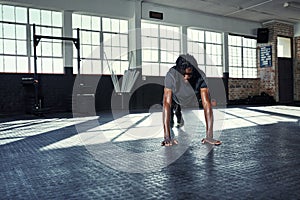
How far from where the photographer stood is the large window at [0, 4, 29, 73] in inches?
282

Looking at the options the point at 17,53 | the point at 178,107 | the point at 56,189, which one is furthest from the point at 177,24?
the point at 56,189

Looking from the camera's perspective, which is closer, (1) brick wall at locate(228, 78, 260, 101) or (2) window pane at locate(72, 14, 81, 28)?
(2) window pane at locate(72, 14, 81, 28)

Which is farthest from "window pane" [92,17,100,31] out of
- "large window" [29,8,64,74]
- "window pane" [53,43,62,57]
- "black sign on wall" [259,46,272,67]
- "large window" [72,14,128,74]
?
"black sign on wall" [259,46,272,67]

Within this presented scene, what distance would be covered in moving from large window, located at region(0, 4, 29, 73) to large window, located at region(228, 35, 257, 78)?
754cm

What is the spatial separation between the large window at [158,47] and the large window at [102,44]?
2.25 feet

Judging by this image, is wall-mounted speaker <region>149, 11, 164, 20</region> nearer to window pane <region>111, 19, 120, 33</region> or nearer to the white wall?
the white wall

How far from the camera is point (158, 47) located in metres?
9.55

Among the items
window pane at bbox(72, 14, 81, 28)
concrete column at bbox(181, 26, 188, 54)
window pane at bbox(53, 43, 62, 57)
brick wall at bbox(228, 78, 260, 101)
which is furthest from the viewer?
brick wall at bbox(228, 78, 260, 101)

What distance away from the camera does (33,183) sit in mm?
1621

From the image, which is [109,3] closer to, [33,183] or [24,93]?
[24,93]

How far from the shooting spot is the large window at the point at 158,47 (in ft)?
30.2

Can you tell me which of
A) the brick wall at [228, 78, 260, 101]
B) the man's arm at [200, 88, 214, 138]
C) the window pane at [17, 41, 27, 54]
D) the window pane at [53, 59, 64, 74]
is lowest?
the man's arm at [200, 88, 214, 138]

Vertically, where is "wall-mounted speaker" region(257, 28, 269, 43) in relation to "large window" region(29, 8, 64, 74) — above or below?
above

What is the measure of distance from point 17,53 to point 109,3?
3.03 meters
